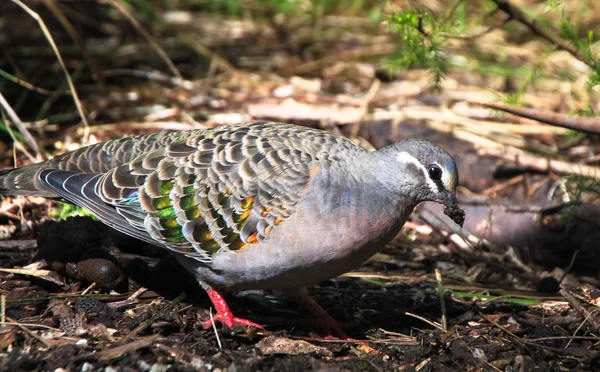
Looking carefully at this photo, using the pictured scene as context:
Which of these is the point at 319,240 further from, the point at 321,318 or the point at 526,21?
the point at 526,21

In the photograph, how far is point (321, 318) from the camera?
4555mm

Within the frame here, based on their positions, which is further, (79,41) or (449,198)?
(79,41)

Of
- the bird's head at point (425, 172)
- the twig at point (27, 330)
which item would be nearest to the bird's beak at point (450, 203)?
the bird's head at point (425, 172)

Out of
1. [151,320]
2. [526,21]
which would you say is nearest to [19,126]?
[151,320]

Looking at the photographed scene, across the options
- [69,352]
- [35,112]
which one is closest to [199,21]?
[35,112]

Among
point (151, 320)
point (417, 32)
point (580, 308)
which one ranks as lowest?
point (580, 308)

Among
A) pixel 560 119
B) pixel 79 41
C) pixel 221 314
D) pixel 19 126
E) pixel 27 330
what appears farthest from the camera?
pixel 79 41

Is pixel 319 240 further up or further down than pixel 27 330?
further up

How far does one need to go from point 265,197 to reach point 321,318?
0.87m

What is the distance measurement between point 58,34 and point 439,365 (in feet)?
19.7

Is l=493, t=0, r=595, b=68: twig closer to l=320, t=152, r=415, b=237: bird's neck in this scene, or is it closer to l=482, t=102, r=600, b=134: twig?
l=482, t=102, r=600, b=134: twig

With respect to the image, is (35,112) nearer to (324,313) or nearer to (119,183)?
(119,183)

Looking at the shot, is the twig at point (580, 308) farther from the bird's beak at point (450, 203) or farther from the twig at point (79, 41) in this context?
the twig at point (79, 41)

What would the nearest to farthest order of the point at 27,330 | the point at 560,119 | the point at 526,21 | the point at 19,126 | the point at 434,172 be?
the point at 27,330 → the point at 434,172 → the point at 560,119 → the point at 526,21 → the point at 19,126
